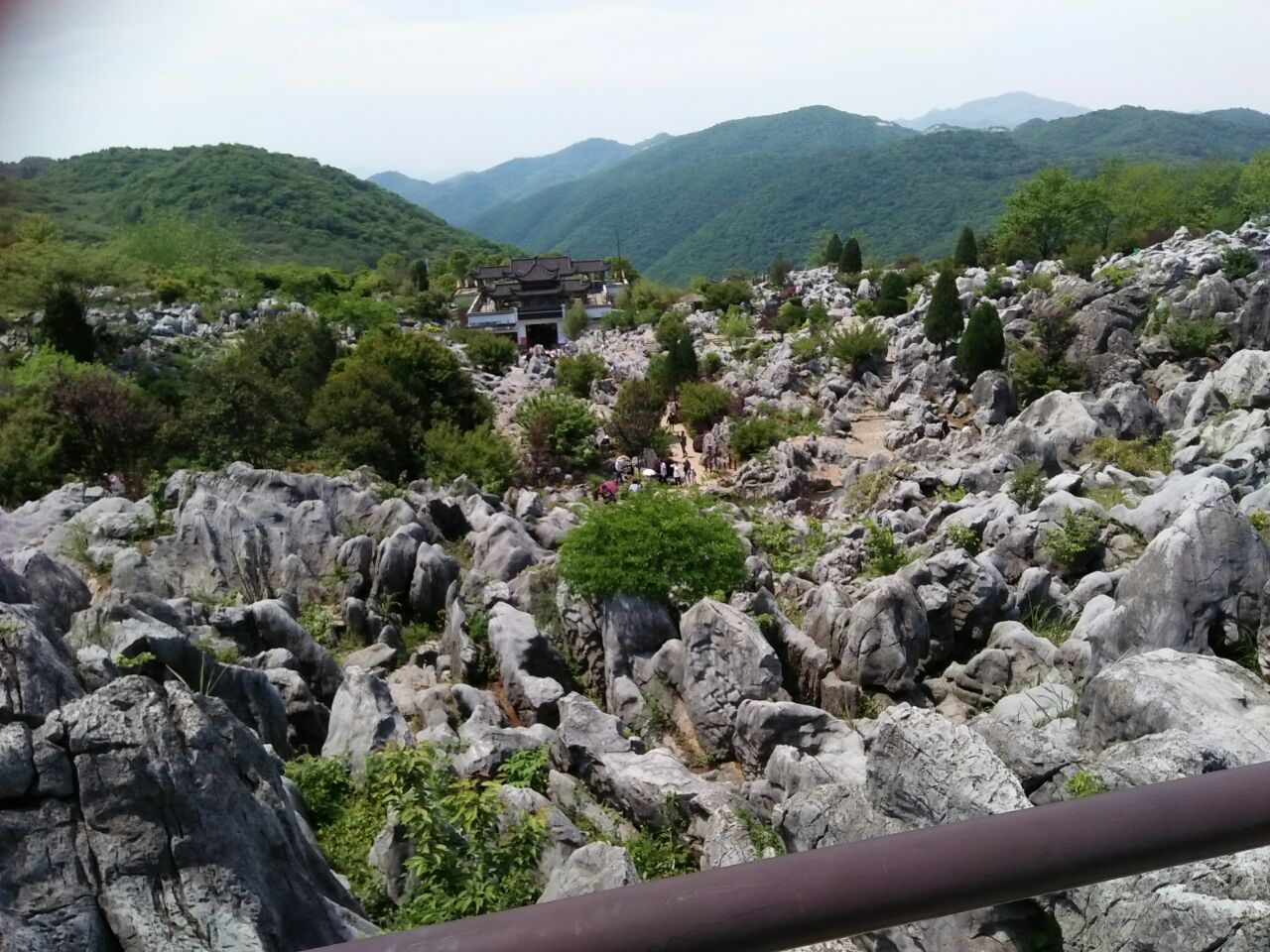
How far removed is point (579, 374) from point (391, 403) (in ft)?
37.9

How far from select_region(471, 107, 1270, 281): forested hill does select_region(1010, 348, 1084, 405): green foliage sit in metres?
66.9

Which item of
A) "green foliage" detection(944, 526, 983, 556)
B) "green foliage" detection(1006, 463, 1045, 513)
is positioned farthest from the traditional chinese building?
"green foliage" detection(944, 526, 983, 556)

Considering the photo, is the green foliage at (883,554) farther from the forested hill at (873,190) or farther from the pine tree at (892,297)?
the forested hill at (873,190)

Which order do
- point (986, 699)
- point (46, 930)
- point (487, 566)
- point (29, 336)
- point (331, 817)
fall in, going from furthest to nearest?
point (29, 336)
point (487, 566)
point (986, 699)
point (331, 817)
point (46, 930)

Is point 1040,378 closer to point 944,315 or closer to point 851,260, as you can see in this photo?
point 944,315

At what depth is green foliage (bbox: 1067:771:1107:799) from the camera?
4.40 m

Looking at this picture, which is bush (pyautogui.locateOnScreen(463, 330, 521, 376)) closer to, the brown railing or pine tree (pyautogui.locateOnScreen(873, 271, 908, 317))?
pine tree (pyautogui.locateOnScreen(873, 271, 908, 317))

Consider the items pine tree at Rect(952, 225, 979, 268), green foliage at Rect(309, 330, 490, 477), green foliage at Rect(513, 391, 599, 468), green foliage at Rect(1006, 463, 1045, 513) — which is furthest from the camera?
pine tree at Rect(952, 225, 979, 268)

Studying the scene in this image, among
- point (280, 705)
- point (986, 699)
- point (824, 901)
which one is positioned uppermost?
point (824, 901)

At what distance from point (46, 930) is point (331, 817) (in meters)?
3.58

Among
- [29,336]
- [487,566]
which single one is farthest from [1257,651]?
[29,336]

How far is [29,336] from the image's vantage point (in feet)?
96.2

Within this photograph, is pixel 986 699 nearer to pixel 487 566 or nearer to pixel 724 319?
pixel 487 566

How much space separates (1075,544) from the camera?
39.3 feet
